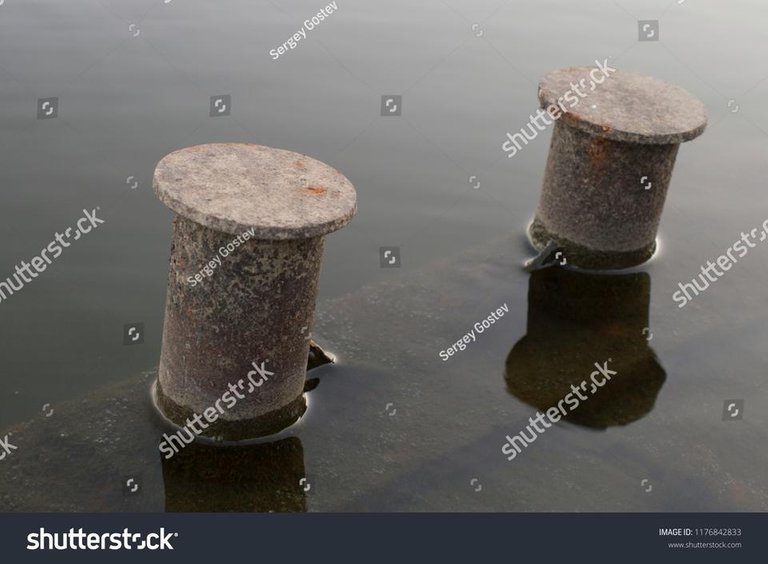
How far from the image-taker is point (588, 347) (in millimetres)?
6801

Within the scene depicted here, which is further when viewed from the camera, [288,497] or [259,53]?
[259,53]

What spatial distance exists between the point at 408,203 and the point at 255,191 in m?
3.58

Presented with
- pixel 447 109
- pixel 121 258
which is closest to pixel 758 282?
pixel 447 109

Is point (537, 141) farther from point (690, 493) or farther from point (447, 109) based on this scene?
point (690, 493)

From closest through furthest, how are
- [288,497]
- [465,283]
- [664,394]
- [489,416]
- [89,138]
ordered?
1. [288,497]
2. [489,416]
3. [664,394]
4. [465,283]
5. [89,138]

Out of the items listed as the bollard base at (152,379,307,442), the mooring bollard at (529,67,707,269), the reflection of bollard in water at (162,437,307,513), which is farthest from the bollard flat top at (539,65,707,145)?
the reflection of bollard in water at (162,437,307,513)

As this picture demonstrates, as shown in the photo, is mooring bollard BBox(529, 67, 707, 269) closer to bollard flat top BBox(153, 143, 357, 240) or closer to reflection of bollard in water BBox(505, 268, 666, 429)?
reflection of bollard in water BBox(505, 268, 666, 429)

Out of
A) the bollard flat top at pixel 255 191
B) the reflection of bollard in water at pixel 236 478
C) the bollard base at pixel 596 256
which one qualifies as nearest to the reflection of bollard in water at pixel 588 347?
the bollard base at pixel 596 256

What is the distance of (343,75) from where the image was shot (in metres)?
10.9

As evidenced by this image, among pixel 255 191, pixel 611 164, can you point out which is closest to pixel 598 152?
pixel 611 164

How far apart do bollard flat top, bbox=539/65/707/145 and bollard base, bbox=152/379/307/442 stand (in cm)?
296

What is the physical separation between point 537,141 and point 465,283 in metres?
3.33

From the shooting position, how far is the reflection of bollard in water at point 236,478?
203 inches

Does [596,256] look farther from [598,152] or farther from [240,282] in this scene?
[240,282]
